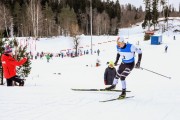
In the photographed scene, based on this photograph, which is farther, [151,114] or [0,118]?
[151,114]

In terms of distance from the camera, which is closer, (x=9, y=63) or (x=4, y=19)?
(x=9, y=63)

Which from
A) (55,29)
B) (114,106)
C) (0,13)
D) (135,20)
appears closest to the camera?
(114,106)

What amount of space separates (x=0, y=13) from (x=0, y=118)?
203ft

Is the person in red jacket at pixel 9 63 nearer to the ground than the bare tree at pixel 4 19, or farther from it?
nearer to the ground

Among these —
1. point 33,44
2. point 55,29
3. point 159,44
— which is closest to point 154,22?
point 55,29

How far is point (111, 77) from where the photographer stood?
12258 mm

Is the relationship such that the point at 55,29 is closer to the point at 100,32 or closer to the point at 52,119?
the point at 100,32

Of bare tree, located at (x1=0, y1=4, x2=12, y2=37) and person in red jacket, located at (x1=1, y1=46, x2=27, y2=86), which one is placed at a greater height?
bare tree, located at (x1=0, y1=4, x2=12, y2=37)

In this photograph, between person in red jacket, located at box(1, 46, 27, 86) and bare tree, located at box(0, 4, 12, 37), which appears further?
bare tree, located at box(0, 4, 12, 37)

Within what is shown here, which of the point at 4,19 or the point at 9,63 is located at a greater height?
the point at 4,19

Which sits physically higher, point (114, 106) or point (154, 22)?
point (154, 22)

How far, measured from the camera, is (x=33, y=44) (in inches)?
2292

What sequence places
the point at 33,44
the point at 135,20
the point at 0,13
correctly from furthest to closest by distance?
the point at 135,20, the point at 0,13, the point at 33,44

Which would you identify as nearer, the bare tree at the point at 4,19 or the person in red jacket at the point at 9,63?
the person in red jacket at the point at 9,63
